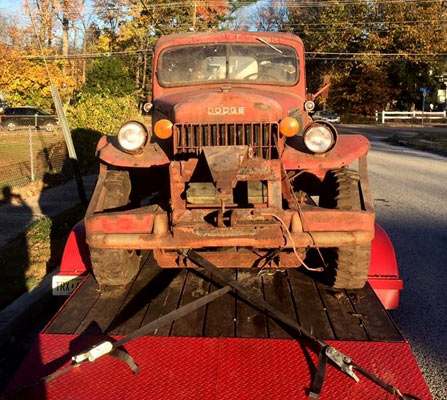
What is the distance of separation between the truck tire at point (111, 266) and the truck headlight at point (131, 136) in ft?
2.90

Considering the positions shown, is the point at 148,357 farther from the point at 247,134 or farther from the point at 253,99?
the point at 253,99

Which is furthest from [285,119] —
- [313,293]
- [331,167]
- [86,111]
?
[86,111]

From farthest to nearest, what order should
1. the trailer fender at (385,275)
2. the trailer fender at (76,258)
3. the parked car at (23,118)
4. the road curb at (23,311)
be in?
1. the parked car at (23,118)
2. the trailer fender at (76,258)
3. the trailer fender at (385,275)
4. the road curb at (23,311)

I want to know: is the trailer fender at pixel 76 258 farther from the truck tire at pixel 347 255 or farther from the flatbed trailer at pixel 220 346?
the truck tire at pixel 347 255

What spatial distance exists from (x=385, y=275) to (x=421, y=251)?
236 centimetres

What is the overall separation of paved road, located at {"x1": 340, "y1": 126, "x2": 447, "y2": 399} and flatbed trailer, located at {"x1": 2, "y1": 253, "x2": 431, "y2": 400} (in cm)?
65

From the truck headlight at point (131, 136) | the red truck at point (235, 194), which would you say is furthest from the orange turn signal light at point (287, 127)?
the truck headlight at point (131, 136)

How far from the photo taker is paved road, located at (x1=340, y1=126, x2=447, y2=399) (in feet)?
13.0

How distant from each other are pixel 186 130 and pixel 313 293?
171cm

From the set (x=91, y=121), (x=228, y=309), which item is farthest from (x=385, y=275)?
(x=91, y=121)

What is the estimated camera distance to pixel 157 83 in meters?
5.68

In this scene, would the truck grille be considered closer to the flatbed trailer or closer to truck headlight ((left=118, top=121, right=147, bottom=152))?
truck headlight ((left=118, top=121, right=147, bottom=152))

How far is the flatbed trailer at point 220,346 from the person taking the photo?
2.77m

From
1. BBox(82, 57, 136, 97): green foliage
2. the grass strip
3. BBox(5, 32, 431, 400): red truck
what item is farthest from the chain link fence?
BBox(82, 57, 136, 97): green foliage
